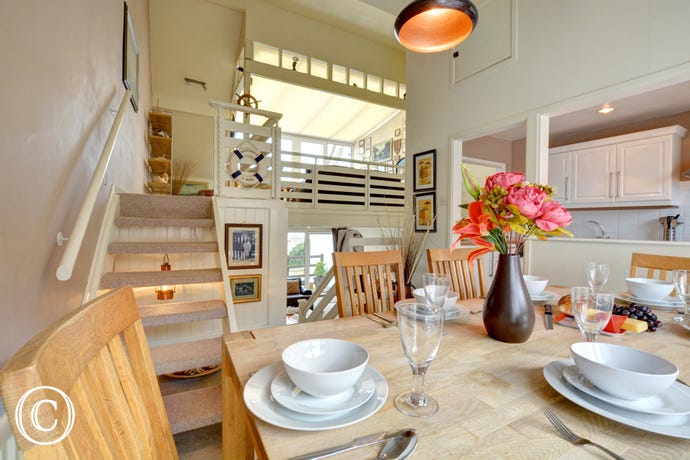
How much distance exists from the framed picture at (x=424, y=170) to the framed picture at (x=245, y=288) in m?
2.16

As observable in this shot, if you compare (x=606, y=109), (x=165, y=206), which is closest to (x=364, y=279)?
(x=165, y=206)

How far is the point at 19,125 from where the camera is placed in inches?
43.9

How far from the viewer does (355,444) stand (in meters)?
0.48

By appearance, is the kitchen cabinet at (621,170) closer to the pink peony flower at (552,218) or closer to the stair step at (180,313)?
the pink peony flower at (552,218)

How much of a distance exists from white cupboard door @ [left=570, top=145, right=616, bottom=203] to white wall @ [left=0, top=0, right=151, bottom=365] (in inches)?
193

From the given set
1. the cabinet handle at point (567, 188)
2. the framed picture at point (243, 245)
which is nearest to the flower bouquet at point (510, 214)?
the framed picture at point (243, 245)

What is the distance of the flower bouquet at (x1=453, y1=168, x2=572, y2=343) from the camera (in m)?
0.88

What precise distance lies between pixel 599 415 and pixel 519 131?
442 cm

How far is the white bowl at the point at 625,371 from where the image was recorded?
537 millimetres

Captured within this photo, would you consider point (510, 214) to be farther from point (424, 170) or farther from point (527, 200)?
point (424, 170)

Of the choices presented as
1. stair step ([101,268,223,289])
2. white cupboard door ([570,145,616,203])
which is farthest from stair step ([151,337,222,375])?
white cupboard door ([570,145,616,203])

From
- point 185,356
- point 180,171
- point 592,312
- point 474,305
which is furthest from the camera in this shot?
point 180,171

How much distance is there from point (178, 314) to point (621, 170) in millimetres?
4656

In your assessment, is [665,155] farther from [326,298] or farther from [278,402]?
[278,402]
